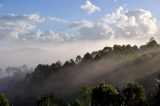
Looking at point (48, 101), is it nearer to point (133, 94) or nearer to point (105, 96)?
point (105, 96)

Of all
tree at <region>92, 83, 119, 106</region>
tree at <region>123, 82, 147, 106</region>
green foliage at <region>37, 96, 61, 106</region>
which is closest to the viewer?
tree at <region>123, 82, 147, 106</region>

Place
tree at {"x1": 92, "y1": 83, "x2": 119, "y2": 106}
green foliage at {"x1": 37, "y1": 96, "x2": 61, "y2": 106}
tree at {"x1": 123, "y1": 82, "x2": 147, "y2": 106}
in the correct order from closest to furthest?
tree at {"x1": 123, "y1": 82, "x2": 147, "y2": 106}
tree at {"x1": 92, "y1": 83, "x2": 119, "y2": 106}
green foliage at {"x1": 37, "y1": 96, "x2": 61, "y2": 106}

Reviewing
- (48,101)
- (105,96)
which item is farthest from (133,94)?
(48,101)

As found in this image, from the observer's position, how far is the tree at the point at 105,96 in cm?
9125

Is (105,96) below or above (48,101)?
above

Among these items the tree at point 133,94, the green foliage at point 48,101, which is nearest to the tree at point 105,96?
the tree at point 133,94

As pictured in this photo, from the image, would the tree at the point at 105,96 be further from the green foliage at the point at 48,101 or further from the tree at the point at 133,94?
the green foliage at the point at 48,101

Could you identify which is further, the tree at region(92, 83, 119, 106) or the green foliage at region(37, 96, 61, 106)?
the green foliage at region(37, 96, 61, 106)

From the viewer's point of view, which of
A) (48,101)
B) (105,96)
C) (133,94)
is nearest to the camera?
(133,94)

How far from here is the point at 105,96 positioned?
92.3 meters

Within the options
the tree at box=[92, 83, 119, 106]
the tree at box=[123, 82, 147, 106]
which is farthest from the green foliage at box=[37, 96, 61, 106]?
the tree at box=[123, 82, 147, 106]

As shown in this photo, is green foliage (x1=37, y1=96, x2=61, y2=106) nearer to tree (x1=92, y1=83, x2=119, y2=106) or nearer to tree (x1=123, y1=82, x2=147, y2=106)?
tree (x1=92, y1=83, x2=119, y2=106)

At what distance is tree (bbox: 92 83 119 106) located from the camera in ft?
299

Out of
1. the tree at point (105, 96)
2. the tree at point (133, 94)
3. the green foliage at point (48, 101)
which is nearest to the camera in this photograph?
the tree at point (133, 94)
